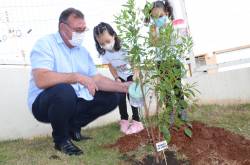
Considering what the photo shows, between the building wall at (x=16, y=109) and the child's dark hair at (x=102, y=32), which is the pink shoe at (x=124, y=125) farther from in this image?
the child's dark hair at (x=102, y=32)

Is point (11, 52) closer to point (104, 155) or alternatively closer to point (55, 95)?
point (55, 95)

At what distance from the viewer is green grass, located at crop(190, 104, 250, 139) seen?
5262 mm

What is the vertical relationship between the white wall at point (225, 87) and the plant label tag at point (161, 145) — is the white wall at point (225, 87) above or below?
above

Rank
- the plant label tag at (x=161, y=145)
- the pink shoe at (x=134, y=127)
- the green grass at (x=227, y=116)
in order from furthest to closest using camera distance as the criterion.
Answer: the green grass at (x=227, y=116) < the pink shoe at (x=134, y=127) < the plant label tag at (x=161, y=145)

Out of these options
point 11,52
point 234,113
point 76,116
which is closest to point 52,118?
point 76,116

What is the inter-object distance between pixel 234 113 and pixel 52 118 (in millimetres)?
2382

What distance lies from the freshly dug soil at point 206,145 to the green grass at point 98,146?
0.50ft

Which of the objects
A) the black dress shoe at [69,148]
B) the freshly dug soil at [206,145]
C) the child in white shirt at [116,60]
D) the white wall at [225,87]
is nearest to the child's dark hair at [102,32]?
the child in white shirt at [116,60]

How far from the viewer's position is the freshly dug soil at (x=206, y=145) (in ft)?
13.4

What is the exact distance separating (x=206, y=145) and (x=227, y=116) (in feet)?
5.29

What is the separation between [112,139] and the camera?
196 inches

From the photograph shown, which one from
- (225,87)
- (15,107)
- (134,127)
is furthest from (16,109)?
(225,87)

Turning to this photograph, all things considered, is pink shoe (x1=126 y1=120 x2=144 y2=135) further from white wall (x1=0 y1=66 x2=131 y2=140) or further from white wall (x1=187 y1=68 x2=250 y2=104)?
white wall (x1=187 y1=68 x2=250 y2=104)

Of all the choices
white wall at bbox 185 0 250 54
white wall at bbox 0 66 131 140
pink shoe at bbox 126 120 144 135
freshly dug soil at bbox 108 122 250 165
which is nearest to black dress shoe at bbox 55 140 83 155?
freshly dug soil at bbox 108 122 250 165
